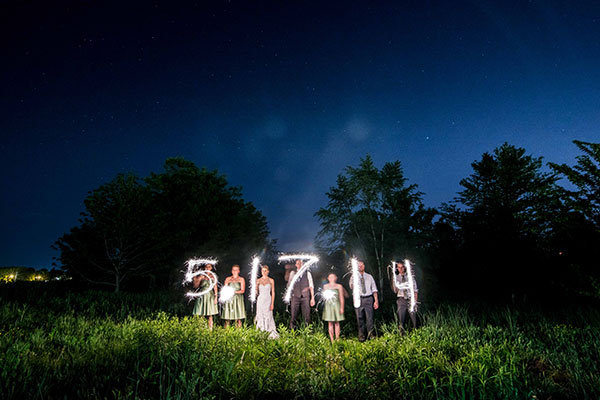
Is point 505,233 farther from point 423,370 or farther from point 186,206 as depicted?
point 186,206

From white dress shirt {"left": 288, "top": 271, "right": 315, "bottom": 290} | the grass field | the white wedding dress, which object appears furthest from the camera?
white dress shirt {"left": 288, "top": 271, "right": 315, "bottom": 290}

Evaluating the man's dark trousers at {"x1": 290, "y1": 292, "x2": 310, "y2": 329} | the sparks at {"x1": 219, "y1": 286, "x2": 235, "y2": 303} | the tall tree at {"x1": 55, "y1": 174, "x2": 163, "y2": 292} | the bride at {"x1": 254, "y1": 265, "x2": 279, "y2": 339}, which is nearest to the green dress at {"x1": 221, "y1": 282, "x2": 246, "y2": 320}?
the sparks at {"x1": 219, "y1": 286, "x2": 235, "y2": 303}

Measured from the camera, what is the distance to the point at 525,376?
467 centimetres

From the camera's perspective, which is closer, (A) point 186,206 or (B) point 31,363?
(B) point 31,363

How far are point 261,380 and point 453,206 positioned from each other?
17363 mm

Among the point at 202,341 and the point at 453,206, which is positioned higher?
the point at 453,206

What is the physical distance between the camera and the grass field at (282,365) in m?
3.81

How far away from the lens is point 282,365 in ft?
17.3

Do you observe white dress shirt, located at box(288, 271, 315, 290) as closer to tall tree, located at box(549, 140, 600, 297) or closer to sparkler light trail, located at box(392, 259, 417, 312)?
sparkler light trail, located at box(392, 259, 417, 312)

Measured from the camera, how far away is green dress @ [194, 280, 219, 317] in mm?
9805

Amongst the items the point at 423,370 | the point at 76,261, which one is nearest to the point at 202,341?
the point at 423,370

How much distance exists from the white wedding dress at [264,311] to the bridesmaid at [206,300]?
5.02 feet

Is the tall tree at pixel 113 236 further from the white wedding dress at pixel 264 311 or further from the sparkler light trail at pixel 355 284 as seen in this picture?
the sparkler light trail at pixel 355 284

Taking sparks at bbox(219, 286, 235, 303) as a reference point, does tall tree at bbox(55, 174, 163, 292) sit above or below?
above
